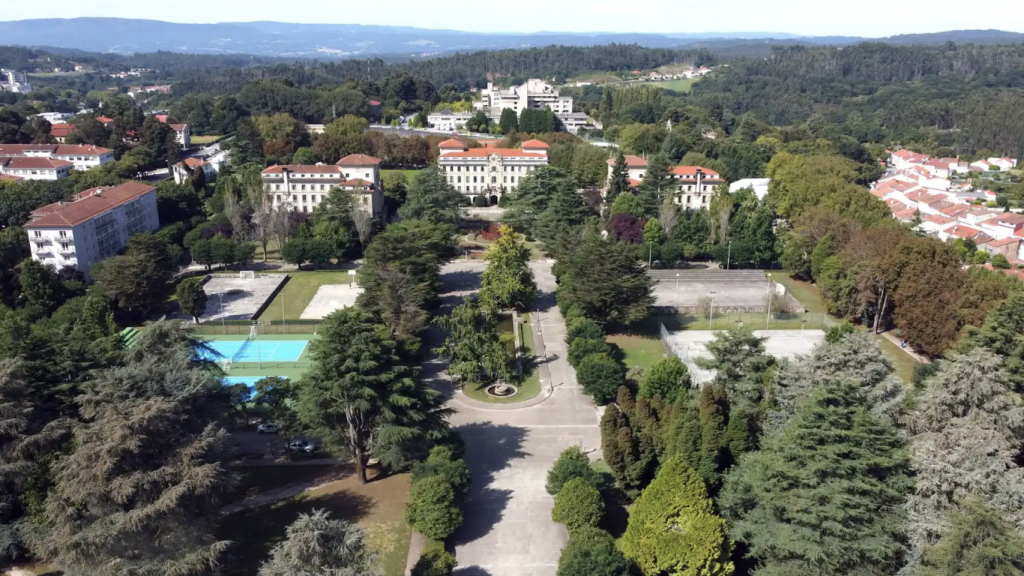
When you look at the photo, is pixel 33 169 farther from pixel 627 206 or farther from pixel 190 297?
pixel 627 206

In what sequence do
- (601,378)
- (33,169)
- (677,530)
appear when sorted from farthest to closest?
(33,169)
(601,378)
(677,530)

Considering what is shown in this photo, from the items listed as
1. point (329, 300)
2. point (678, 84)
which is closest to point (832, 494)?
point (329, 300)

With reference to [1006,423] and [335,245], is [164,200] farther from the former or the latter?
[1006,423]

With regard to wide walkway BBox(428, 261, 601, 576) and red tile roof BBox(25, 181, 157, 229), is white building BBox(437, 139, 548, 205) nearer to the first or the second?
red tile roof BBox(25, 181, 157, 229)

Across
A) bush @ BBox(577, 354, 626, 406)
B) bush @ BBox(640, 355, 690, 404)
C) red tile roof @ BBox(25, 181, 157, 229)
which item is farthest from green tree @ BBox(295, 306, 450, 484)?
red tile roof @ BBox(25, 181, 157, 229)

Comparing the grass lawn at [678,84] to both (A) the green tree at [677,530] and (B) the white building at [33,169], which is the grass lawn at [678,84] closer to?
(B) the white building at [33,169]

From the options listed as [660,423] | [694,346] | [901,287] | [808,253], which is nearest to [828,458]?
[660,423]
